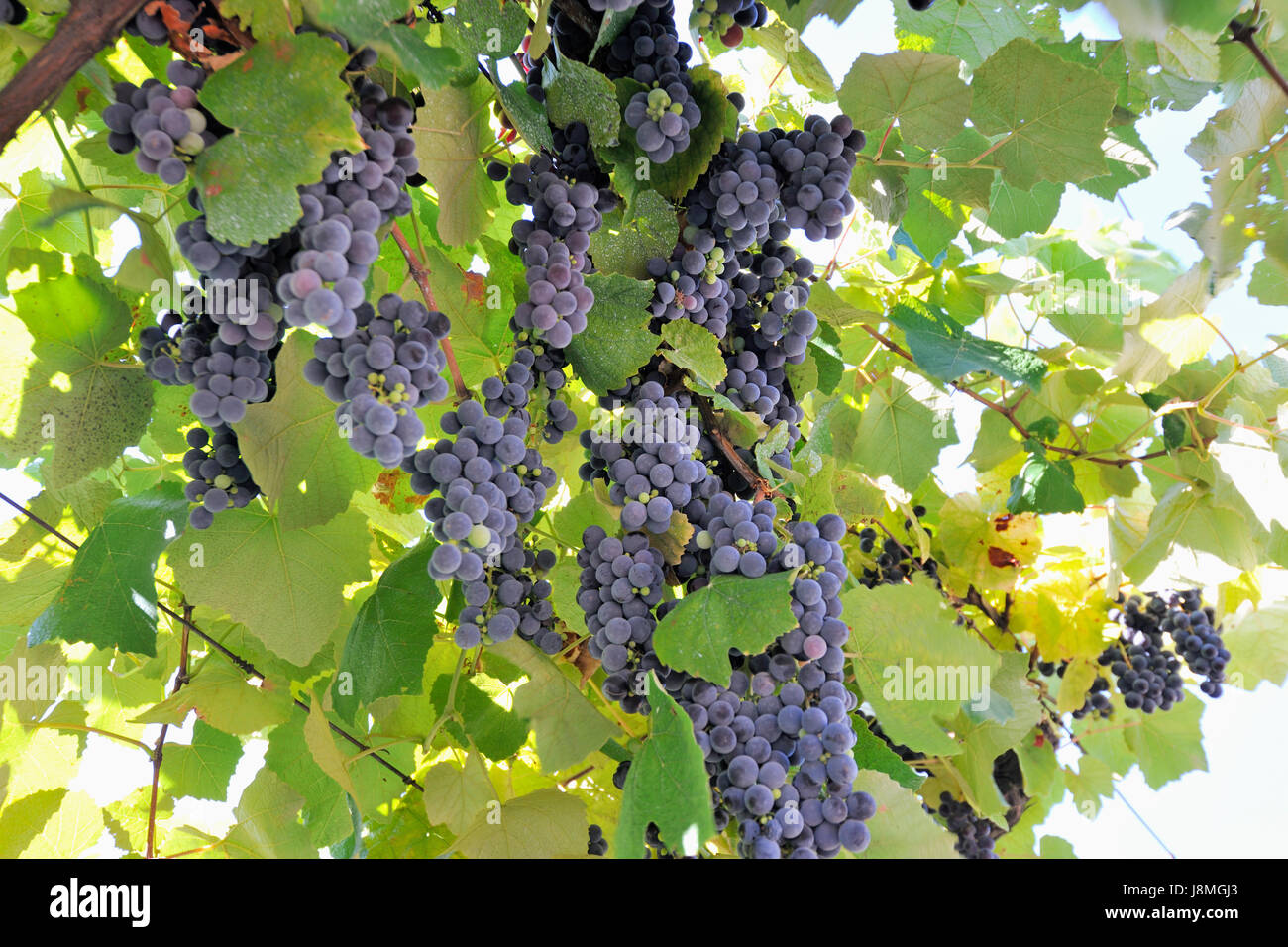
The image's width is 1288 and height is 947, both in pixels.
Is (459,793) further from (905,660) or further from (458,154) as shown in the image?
(458,154)

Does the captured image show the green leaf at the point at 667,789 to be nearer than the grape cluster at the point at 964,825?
Yes

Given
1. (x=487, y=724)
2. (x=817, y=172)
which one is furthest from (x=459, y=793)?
(x=817, y=172)

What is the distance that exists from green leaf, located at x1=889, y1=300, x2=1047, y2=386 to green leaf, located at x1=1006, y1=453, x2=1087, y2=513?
38cm

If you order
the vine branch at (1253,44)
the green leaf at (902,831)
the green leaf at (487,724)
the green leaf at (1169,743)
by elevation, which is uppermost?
the vine branch at (1253,44)

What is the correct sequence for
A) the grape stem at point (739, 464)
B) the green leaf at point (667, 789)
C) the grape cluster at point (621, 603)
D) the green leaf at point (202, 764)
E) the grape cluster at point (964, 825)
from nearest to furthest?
the green leaf at point (667, 789) → the grape cluster at point (621, 603) → the grape stem at point (739, 464) → the green leaf at point (202, 764) → the grape cluster at point (964, 825)

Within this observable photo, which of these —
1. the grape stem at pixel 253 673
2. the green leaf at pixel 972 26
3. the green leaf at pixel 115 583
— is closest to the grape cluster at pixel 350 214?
the green leaf at pixel 115 583

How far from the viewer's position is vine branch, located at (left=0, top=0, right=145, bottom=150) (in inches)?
27.5

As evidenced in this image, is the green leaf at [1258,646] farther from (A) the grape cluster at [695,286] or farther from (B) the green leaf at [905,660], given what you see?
(A) the grape cluster at [695,286]

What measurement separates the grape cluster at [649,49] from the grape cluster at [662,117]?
0.03 metres

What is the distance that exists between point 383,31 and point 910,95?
2.82 feet

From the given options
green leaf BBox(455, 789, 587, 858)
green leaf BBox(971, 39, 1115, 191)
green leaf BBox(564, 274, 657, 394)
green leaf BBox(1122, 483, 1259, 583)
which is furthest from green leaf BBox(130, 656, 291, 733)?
green leaf BBox(1122, 483, 1259, 583)

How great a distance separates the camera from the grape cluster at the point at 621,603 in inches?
38.6

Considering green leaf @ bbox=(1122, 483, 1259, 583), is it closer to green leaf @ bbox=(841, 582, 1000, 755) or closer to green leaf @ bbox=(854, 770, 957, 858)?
green leaf @ bbox=(841, 582, 1000, 755)

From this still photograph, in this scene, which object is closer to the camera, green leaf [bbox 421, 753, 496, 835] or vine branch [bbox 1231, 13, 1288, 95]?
green leaf [bbox 421, 753, 496, 835]
